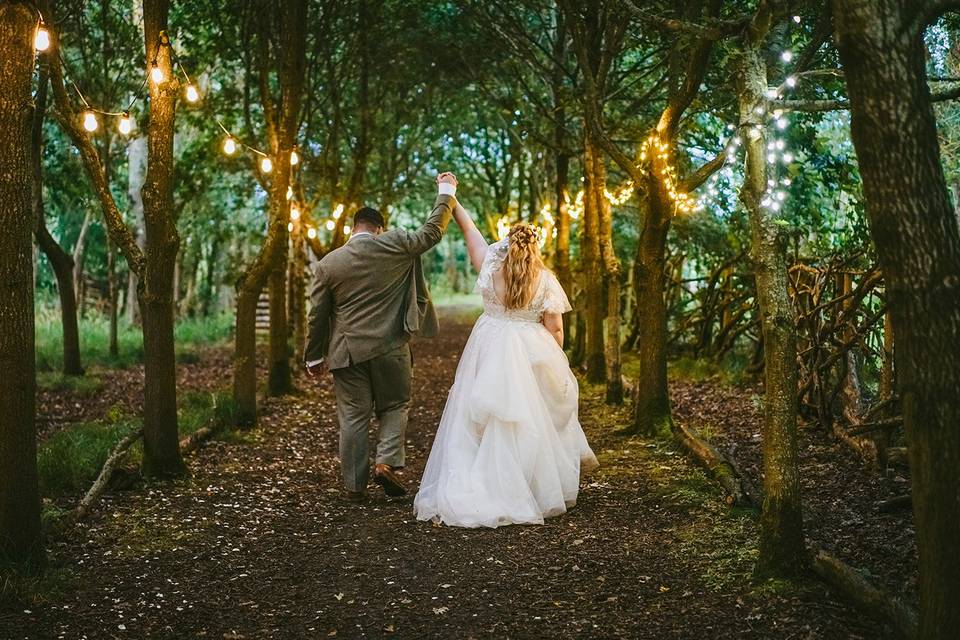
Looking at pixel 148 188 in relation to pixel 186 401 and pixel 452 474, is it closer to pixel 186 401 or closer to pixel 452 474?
pixel 452 474

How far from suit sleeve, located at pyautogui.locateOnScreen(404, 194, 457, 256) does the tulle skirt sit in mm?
846

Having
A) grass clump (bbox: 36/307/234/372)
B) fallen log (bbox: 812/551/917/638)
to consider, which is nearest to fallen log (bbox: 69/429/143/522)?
fallen log (bbox: 812/551/917/638)

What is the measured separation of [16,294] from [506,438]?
12.5 feet

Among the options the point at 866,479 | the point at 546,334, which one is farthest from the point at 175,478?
the point at 866,479

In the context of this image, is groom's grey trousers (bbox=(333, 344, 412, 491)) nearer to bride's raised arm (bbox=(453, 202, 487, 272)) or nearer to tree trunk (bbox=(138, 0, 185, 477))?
bride's raised arm (bbox=(453, 202, 487, 272))

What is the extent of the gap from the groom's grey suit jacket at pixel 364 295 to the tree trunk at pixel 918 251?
5003 mm

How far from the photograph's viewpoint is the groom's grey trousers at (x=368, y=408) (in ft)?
27.6

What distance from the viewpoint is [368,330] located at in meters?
8.36

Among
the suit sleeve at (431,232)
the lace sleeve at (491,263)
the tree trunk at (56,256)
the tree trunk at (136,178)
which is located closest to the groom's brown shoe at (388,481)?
the lace sleeve at (491,263)

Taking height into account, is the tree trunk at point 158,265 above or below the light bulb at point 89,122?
below

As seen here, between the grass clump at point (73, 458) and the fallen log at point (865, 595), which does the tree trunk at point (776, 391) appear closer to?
the fallen log at point (865, 595)

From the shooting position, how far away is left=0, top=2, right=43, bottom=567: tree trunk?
5.66 meters

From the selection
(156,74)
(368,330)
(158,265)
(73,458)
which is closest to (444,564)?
(368,330)

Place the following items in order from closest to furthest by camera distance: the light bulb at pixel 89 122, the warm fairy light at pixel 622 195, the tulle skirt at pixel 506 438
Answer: the tulle skirt at pixel 506 438 < the light bulb at pixel 89 122 < the warm fairy light at pixel 622 195
